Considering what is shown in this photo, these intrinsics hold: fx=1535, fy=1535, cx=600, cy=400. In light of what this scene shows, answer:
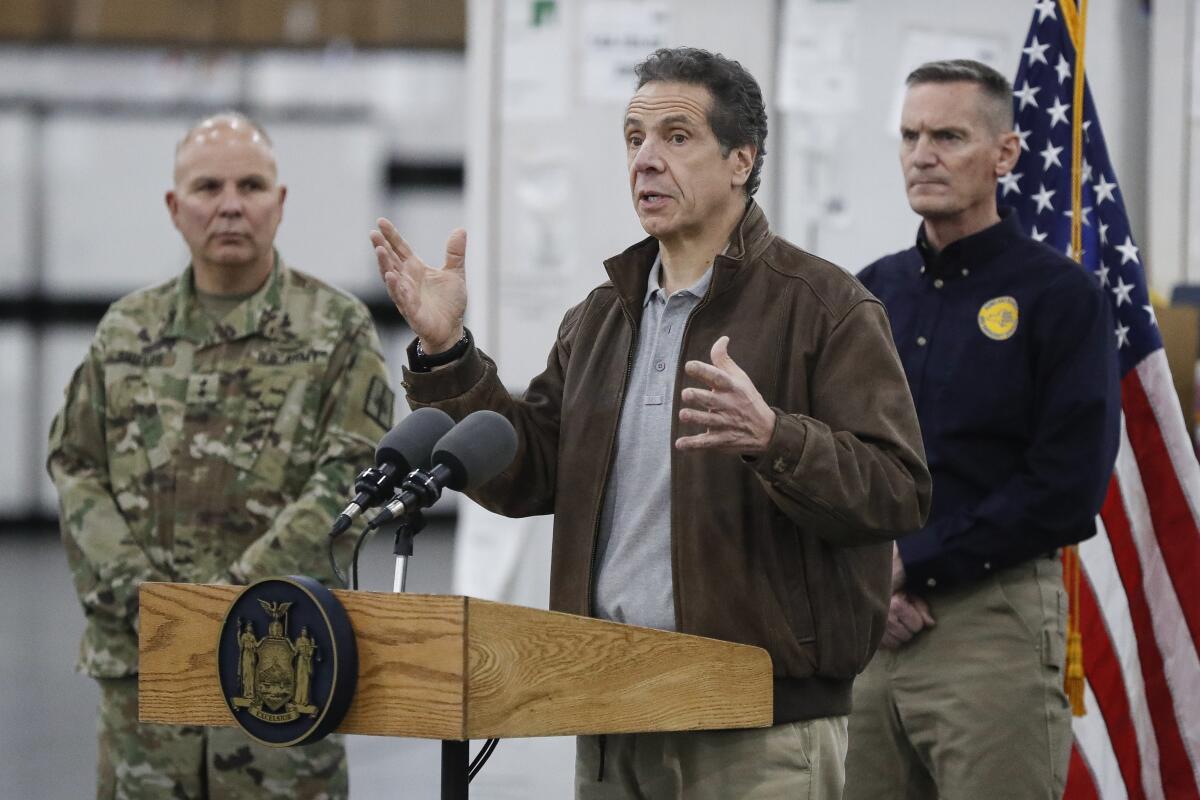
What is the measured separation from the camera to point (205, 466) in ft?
10.2

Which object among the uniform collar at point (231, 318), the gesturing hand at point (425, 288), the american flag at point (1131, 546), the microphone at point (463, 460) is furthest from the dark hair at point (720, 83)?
the american flag at point (1131, 546)

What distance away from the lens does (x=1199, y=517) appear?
3.44 meters

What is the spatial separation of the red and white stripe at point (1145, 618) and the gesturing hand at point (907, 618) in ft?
2.51

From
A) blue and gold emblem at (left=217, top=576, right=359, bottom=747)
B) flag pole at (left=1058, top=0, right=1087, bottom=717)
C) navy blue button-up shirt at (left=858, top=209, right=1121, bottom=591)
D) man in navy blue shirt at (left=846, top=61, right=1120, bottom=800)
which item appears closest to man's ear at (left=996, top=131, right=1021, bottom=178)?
man in navy blue shirt at (left=846, top=61, right=1120, bottom=800)

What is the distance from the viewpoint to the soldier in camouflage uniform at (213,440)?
3020mm

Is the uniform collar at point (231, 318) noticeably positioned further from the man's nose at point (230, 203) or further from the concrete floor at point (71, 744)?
the concrete floor at point (71, 744)

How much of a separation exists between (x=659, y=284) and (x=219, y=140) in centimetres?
139

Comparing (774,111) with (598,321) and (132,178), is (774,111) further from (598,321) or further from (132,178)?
(132,178)

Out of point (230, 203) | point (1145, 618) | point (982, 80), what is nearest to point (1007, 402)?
point (982, 80)

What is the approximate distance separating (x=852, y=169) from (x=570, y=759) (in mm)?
2099

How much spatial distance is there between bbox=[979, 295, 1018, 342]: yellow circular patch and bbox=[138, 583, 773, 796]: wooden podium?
3.84 feet

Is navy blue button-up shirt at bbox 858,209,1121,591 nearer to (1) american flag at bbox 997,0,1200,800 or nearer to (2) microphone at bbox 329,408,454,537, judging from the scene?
(1) american flag at bbox 997,0,1200,800

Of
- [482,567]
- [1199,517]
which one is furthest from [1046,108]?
[482,567]

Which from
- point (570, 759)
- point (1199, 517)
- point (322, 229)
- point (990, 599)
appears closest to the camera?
point (990, 599)
